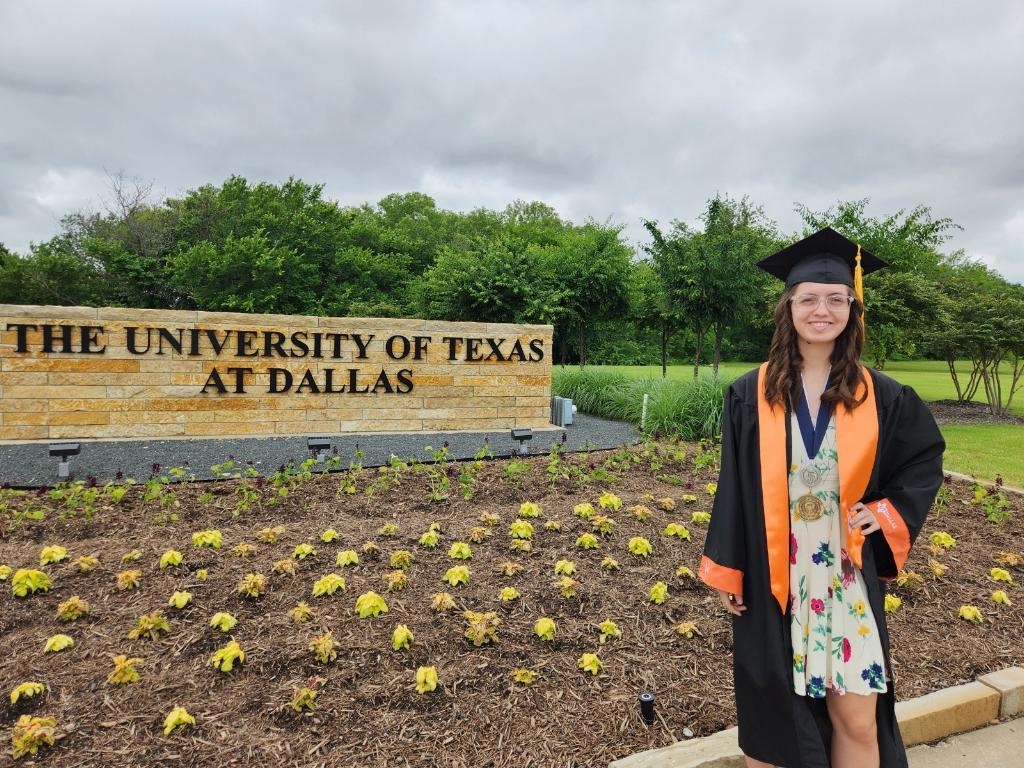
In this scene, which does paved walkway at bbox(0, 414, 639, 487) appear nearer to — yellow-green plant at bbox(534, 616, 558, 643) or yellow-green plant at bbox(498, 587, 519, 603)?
yellow-green plant at bbox(498, 587, 519, 603)

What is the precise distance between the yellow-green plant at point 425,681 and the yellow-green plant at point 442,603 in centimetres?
55

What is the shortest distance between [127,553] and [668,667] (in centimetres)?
303

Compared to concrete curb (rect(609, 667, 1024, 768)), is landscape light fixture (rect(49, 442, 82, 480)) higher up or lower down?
higher up

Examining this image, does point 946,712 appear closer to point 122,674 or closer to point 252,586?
point 252,586

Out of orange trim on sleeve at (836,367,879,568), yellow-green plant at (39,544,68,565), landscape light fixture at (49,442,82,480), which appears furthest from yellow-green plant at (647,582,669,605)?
landscape light fixture at (49,442,82,480)

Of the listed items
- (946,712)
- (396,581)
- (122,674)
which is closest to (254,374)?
(396,581)

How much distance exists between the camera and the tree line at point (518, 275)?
13594 millimetres

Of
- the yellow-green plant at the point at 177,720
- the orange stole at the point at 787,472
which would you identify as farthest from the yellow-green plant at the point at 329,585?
the orange stole at the point at 787,472

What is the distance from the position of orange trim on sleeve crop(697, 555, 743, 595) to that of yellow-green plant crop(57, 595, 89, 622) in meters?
2.81

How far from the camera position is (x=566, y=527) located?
4379 millimetres

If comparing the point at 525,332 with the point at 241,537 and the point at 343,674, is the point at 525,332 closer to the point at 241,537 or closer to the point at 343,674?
the point at 241,537

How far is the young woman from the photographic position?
1872 millimetres

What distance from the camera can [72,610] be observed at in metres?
3.00

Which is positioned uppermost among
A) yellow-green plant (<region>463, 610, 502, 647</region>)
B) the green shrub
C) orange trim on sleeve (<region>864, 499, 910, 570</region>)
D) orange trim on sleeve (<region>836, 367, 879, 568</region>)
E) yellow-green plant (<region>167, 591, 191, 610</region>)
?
orange trim on sleeve (<region>836, 367, 879, 568</region>)
